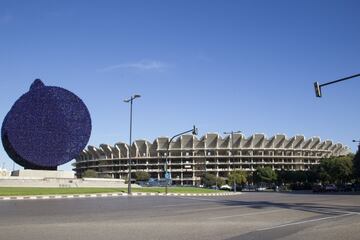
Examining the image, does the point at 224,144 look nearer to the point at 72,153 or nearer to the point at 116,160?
the point at 116,160

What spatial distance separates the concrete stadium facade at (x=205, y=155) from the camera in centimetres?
13638

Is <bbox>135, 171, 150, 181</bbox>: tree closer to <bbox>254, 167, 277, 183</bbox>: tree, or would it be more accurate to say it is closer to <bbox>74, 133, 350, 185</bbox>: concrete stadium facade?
<bbox>74, 133, 350, 185</bbox>: concrete stadium facade

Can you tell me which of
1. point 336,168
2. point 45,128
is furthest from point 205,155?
point 45,128

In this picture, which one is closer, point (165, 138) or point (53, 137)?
point (53, 137)

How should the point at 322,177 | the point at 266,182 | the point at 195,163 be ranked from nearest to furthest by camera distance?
the point at 322,177 → the point at 266,182 → the point at 195,163

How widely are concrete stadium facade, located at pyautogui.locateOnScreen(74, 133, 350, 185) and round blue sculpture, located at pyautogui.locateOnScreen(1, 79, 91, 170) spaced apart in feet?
248

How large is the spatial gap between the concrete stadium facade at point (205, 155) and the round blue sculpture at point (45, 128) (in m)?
75.5

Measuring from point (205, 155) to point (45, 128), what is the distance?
84126 millimetres

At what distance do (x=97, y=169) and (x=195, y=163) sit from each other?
3504 cm

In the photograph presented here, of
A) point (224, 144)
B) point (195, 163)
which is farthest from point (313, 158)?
point (195, 163)

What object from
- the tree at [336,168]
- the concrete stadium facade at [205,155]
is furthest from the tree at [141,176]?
the tree at [336,168]

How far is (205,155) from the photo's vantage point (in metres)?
137

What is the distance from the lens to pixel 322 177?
98.6 m

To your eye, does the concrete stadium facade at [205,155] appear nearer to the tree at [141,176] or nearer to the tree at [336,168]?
the tree at [141,176]
